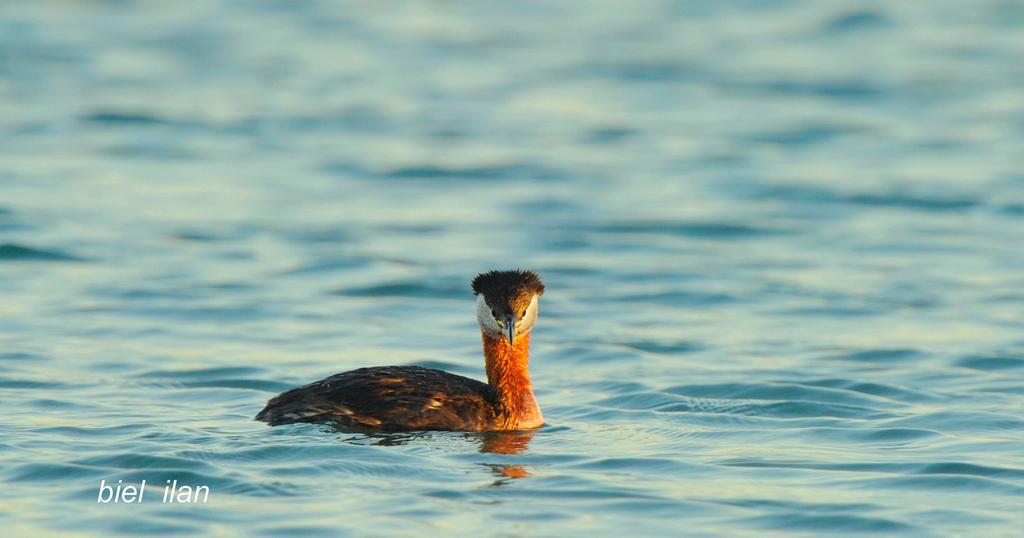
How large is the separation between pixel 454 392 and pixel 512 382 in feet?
1.55

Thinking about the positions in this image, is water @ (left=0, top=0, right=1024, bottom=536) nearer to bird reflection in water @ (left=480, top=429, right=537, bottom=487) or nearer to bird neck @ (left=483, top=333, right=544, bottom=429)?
bird reflection in water @ (left=480, top=429, right=537, bottom=487)

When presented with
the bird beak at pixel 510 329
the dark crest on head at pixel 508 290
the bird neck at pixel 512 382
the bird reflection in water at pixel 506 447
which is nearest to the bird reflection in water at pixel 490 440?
the bird reflection in water at pixel 506 447

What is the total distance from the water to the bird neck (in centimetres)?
23

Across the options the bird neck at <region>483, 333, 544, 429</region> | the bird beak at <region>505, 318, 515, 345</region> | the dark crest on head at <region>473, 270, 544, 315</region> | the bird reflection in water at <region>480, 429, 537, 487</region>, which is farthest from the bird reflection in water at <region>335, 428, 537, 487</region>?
the dark crest on head at <region>473, 270, 544, 315</region>

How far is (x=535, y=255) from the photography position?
2162 centimetres

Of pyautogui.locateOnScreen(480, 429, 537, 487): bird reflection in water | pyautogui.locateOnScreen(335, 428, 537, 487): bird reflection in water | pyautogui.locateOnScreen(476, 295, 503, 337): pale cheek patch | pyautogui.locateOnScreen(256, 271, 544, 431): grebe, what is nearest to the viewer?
pyautogui.locateOnScreen(480, 429, 537, 487): bird reflection in water

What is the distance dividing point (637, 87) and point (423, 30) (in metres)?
6.16

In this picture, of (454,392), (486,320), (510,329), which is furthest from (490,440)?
(486,320)

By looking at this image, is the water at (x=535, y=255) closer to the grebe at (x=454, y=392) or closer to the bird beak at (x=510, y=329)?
the grebe at (x=454, y=392)

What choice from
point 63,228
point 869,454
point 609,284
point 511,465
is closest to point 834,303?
point 609,284

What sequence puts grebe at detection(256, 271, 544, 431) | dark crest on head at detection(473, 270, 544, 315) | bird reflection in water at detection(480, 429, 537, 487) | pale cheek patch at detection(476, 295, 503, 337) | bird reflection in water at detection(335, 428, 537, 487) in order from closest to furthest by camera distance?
bird reflection in water at detection(480, 429, 537, 487)
bird reflection in water at detection(335, 428, 537, 487)
grebe at detection(256, 271, 544, 431)
dark crest on head at detection(473, 270, 544, 315)
pale cheek patch at detection(476, 295, 503, 337)

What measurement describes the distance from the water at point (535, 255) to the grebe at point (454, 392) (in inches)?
6.8

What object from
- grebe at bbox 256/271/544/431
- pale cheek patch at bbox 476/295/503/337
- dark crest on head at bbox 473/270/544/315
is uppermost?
dark crest on head at bbox 473/270/544/315

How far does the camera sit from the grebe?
12883 mm
